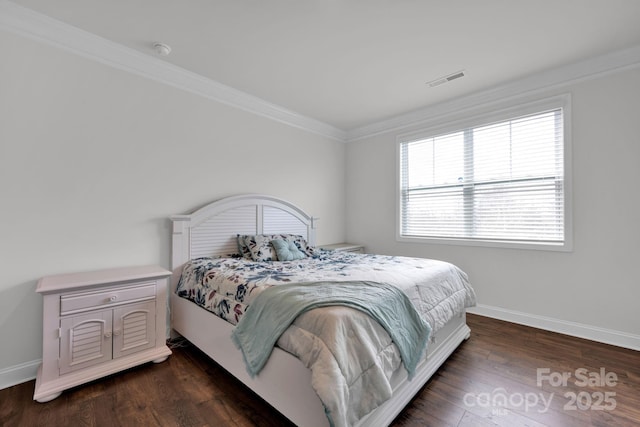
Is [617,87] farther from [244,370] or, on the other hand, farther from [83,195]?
[83,195]

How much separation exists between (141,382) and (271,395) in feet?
3.46

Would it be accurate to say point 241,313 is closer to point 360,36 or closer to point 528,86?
point 360,36

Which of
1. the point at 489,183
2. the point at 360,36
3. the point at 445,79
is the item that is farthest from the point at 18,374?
the point at 489,183

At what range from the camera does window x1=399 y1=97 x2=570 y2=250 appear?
9.30 ft

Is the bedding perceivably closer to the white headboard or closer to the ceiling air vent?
the white headboard

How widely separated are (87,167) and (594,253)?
178 inches

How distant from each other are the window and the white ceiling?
529mm

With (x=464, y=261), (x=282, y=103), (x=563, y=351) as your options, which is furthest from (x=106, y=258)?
(x=563, y=351)

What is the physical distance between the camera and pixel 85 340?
187 centimetres

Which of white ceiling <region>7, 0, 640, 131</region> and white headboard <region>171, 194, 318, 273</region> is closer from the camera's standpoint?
white ceiling <region>7, 0, 640, 131</region>

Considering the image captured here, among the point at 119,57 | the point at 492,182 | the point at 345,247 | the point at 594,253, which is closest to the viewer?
the point at 119,57

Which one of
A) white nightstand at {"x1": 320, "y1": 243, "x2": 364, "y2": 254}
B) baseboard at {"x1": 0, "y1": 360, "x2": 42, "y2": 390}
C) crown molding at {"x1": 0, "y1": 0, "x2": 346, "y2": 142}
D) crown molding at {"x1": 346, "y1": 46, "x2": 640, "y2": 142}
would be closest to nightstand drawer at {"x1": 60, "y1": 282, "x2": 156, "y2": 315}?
baseboard at {"x1": 0, "y1": 360, "x2": 42, "y2": 390}

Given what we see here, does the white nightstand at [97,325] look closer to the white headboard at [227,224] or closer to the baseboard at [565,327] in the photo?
the white headboard at [227,224]

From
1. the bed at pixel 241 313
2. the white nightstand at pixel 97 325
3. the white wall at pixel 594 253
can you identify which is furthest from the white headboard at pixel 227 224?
the white wall at pixel 594 253
